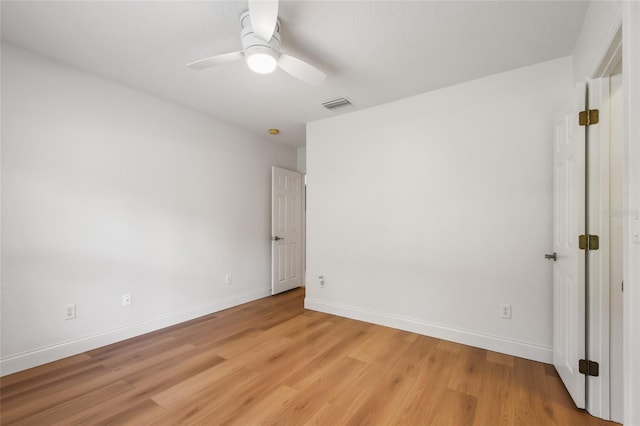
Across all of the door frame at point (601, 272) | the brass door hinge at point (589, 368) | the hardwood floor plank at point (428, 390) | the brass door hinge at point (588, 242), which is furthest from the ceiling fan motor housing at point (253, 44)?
the brass door hinge at point (589, 368)

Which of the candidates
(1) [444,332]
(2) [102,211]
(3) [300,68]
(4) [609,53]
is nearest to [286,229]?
(2) [102,211]

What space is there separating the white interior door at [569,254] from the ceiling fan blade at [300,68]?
1706 millimetres

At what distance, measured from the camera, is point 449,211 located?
2705 mm

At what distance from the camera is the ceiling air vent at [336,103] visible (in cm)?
304

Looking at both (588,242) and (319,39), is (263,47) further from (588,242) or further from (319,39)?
(588,242)

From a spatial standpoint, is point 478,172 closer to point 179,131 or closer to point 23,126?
point 179,131

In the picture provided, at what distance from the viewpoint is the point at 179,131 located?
3.22 metres

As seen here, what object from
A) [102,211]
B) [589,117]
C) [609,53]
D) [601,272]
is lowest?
[601,272]

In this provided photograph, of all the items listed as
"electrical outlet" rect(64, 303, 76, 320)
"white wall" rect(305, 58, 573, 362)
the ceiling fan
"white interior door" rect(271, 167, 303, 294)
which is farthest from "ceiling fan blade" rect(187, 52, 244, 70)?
"white interior door" rect(271, 167, 303, 294)

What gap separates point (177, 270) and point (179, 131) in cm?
166

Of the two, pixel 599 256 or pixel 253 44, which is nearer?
pixel 599 256

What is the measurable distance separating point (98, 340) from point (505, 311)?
3754 mm

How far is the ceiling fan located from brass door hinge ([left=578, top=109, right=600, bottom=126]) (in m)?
1.70

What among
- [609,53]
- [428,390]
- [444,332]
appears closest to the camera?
[609,53]
